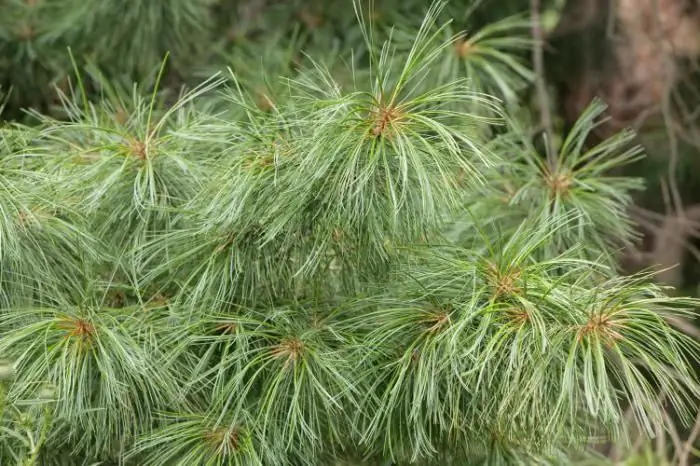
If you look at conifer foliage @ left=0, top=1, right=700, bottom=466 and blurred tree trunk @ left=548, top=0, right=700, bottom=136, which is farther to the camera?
blurred tree trunk @ left=548, top=0, right=700, bottom=136

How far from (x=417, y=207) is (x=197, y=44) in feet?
2.83

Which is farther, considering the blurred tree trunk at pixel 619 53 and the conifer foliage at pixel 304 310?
the blurred tree trunk at pixel 619 53

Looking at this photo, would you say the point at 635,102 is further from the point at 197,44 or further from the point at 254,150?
the point at 254,150

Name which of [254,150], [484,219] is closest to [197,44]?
[484,219]

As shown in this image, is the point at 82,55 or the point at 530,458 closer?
the point at 530,458

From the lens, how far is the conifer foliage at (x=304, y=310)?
2.57 feet

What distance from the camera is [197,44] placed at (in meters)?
1.60

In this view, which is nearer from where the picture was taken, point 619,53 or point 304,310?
point 304,310

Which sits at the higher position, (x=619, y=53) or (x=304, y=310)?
(x=619, y=53)

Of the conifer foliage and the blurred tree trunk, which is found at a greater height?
the blurred tree trunk

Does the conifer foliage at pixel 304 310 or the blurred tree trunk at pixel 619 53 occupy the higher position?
the blurred tree trunk at pixel 619 53

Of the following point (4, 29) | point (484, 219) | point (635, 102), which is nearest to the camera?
point (484, 219)

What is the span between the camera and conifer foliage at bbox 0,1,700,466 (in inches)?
30.9

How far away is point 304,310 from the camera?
89 centimetres
